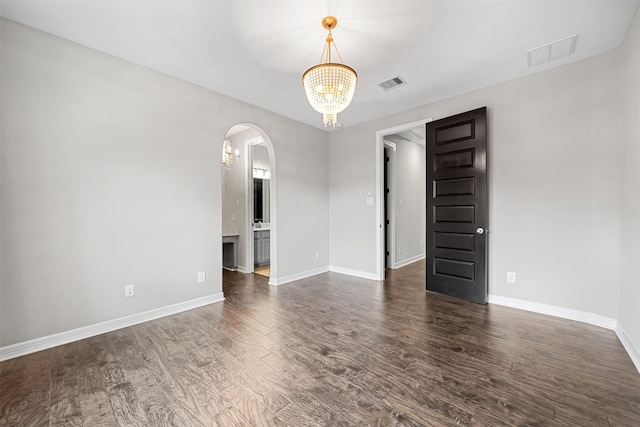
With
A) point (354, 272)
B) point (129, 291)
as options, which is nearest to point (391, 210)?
point (354, 272)

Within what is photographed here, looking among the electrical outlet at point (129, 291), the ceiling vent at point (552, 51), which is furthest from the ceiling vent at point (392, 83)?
the electrical outlet at point (129, 291)

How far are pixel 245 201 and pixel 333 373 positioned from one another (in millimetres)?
3656

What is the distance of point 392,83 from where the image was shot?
321cm

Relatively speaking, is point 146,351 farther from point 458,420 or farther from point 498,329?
point 498,329

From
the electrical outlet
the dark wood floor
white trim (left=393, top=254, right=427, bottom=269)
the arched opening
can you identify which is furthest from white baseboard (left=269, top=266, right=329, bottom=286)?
the electrical outlet

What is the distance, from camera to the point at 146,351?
7.21 feet

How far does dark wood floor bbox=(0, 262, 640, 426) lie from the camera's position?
1510mm

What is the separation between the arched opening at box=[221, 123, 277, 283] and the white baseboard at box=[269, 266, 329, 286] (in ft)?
2.13

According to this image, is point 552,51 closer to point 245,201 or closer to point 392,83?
point 392,83

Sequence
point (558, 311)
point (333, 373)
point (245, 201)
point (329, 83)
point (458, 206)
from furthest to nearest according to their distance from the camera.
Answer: point (245, 201) < point (458, 206) < point (558, 311) < point (329, 83) < point (333, 373)

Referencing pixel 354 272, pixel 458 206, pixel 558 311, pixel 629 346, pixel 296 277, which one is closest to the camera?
pixel 629 346

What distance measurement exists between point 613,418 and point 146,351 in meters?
3.16

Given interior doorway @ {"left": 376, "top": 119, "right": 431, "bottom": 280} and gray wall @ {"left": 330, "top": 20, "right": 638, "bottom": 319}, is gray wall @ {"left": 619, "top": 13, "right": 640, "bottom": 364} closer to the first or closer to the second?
gray wall @ {"left": 330, "top": 20, "right": 638, "bottom": 319}

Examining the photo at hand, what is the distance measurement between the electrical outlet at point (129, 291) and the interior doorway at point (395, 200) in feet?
11.0
